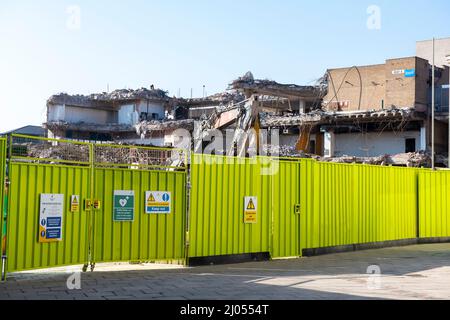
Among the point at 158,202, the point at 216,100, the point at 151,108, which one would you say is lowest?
the point at 158,202

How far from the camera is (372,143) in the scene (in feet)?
155

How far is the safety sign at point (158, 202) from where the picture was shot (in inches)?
458

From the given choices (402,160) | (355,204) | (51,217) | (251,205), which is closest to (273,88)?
(402,160)

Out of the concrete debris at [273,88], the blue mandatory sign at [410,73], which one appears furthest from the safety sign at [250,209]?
the blue mandatory sign at [410,73]

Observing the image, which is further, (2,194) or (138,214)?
(138,214)

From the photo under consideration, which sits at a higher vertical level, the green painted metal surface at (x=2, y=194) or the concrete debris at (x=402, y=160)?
the concrete debris at (x=402, y=160)

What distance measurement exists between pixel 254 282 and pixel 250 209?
3.20 metres

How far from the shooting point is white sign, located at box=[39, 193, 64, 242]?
10.0 meters

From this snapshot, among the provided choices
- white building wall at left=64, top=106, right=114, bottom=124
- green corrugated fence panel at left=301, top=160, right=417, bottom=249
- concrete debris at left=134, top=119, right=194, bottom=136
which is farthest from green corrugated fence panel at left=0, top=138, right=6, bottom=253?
white building wall at left=64, top=106, right=114, bottom=124

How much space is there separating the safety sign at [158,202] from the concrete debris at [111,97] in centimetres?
6134

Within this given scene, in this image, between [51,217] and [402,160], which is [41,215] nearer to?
[51,217]

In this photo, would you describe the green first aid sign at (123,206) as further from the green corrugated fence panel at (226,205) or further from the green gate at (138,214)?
the green corrugated fence panel at (226,205)

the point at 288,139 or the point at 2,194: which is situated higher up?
the point at 288,139

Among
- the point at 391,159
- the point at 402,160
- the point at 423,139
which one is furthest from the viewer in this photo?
the point at 423,139
